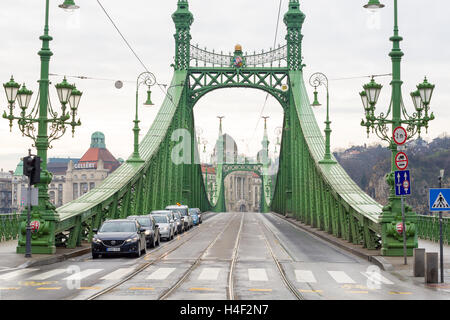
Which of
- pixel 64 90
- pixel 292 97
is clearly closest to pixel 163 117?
pixel 292 97

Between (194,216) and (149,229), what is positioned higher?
(149,229)

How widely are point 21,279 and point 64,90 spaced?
8714mm

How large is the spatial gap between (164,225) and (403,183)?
54.7ft

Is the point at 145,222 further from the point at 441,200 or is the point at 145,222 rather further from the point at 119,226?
A: the point at 441,200

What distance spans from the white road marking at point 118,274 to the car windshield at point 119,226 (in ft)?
17.4

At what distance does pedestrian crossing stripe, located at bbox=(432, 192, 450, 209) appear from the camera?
16.9 m

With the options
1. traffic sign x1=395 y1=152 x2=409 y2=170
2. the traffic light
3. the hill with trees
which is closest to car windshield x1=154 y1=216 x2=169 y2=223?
the traffic light

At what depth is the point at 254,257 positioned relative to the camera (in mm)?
23594

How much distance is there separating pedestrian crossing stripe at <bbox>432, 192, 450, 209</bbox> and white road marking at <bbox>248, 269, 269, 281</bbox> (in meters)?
4.53

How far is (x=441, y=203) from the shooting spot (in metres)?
16.9

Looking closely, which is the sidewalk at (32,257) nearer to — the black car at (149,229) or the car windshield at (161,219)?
the black car at (149,229)

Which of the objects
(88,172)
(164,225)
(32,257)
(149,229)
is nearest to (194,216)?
(164,225)

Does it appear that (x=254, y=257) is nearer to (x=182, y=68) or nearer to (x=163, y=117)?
(x=163, y=117)

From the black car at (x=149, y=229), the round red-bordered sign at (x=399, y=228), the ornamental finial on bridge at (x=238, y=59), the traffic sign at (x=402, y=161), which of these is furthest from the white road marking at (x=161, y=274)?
the ornamental finial on bridge at (x=238, y=59)
